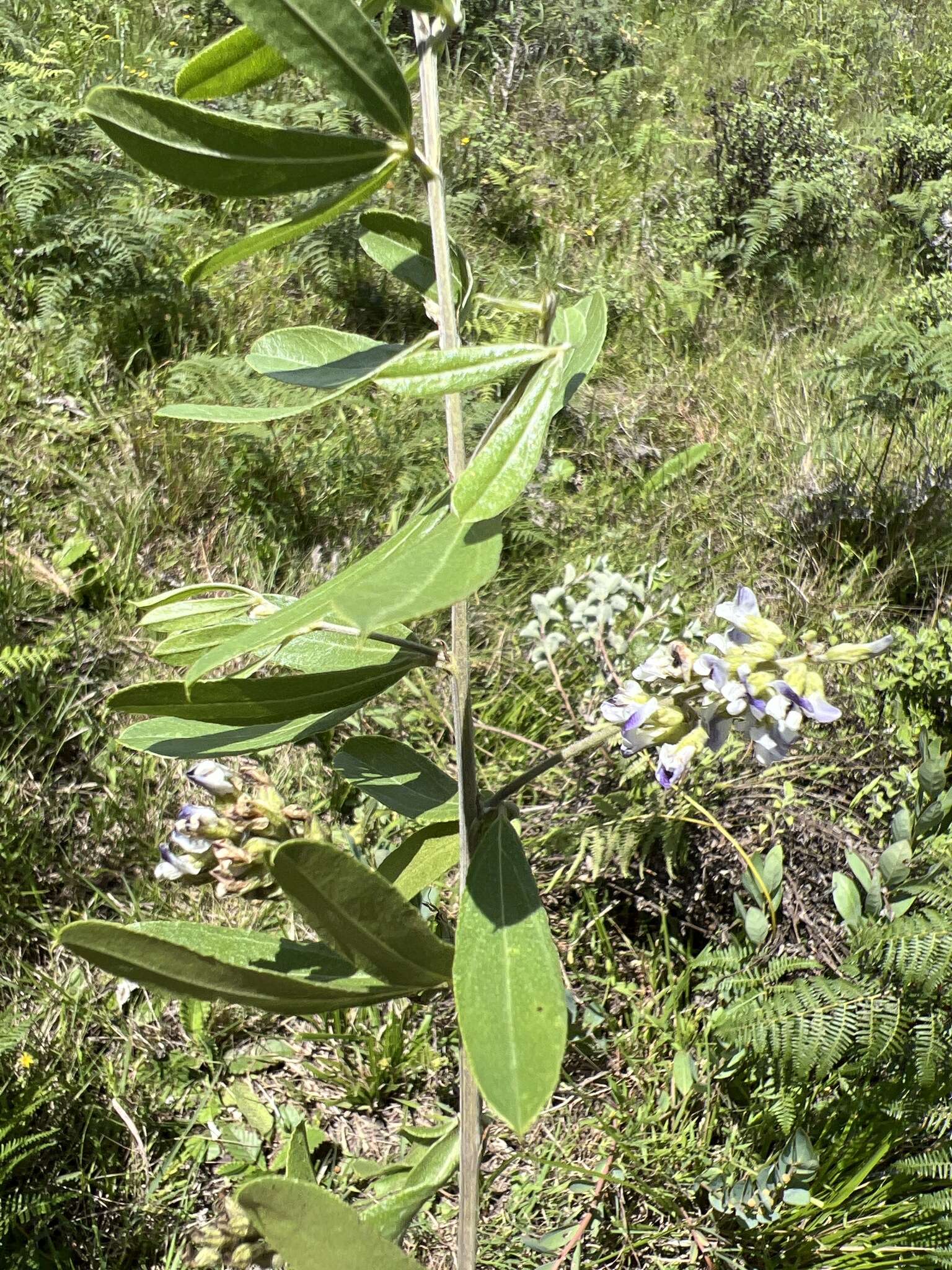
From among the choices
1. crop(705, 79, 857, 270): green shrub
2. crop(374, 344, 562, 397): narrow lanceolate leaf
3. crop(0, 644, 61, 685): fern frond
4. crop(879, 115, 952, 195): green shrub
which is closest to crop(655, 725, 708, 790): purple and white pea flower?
crop(374, 344, 562, 397): narrow lanceolate leaf

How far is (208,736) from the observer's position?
2.46 ft

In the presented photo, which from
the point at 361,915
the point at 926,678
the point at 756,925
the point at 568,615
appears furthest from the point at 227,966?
the point at 926,678

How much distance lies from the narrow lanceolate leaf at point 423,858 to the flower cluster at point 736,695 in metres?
0.24

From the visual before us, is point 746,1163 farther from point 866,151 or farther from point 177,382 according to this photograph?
point 866,151

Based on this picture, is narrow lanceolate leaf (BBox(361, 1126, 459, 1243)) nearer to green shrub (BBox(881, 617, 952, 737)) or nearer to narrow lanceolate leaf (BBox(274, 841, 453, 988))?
narrow lanceolate leaf (BBox(274, 841, 453, 988))

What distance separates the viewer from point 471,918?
660 millimetres

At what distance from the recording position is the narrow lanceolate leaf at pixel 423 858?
939mm

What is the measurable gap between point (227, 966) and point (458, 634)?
0.25m

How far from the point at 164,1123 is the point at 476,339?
100 inches

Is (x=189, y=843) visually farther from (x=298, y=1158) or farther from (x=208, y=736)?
(x=298, y=1158)

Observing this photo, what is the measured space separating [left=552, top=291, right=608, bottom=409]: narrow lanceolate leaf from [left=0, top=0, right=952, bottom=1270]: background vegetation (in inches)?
33.1

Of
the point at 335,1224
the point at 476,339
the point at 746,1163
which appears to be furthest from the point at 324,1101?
the point at 476,339

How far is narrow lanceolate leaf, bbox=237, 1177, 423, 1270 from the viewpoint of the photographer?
2.04 feet

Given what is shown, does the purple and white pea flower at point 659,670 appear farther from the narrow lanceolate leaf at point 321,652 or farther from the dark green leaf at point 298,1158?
the dark green leaf at point 298,1158
